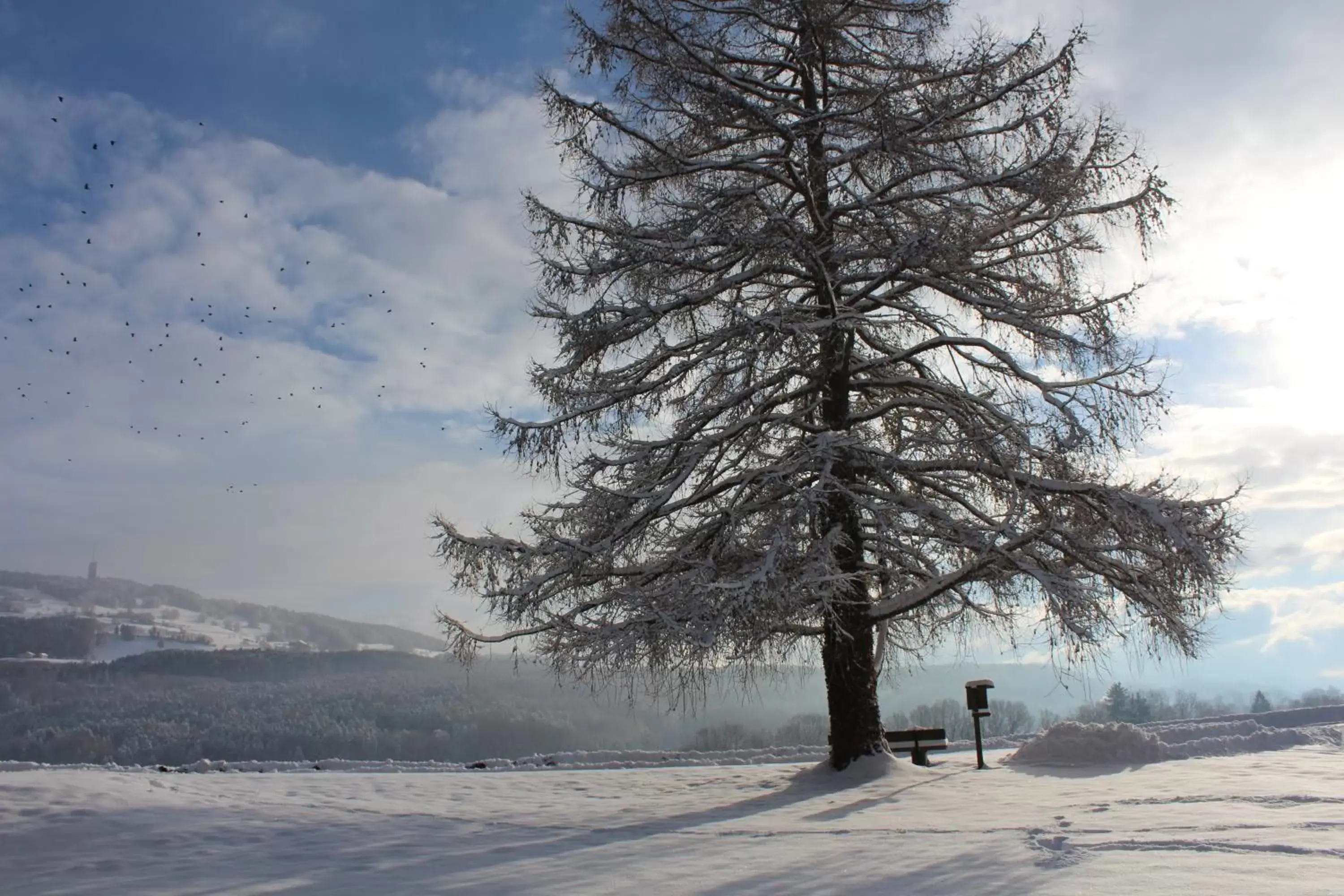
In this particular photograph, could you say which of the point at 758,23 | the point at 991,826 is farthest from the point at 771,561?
the point at 758,23

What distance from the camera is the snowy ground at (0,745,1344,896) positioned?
174 inches

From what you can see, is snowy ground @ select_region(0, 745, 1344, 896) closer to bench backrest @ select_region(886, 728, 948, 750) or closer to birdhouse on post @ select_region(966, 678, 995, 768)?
birdhouse on post @ select_region(966, 678, 995, 768)

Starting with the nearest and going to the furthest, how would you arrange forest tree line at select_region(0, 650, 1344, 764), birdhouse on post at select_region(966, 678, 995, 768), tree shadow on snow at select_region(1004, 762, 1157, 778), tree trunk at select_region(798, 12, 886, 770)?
tree shadow on snow at select_region(1004, 762, 1157, 778) → tree trunk at select_region(798, 12, 886, 770) → birdhouse on post at select_region(966, 678, 995, 768) → forest tree line at select_region(0, 650, 1344, 764)

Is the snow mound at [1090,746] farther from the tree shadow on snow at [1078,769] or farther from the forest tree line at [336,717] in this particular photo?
the forest tree line at [336,717]

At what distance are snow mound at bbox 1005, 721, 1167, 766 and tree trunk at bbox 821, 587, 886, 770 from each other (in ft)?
6.37

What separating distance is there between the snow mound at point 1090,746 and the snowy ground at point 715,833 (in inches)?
17.5

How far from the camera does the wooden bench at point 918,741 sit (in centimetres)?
1078

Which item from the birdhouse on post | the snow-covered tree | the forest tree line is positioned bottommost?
the forest tree line

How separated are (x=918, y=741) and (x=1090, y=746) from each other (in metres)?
2.00

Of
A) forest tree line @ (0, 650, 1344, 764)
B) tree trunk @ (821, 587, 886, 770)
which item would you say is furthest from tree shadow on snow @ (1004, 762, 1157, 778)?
forest tree line @ (0, 650, 1344, 764)

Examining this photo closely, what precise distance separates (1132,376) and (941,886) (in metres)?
6.60

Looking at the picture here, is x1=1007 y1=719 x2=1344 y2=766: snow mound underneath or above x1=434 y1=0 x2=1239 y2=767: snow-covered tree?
underneath

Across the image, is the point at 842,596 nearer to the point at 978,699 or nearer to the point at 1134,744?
the point at 978,699

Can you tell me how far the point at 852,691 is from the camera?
9.63 metres
